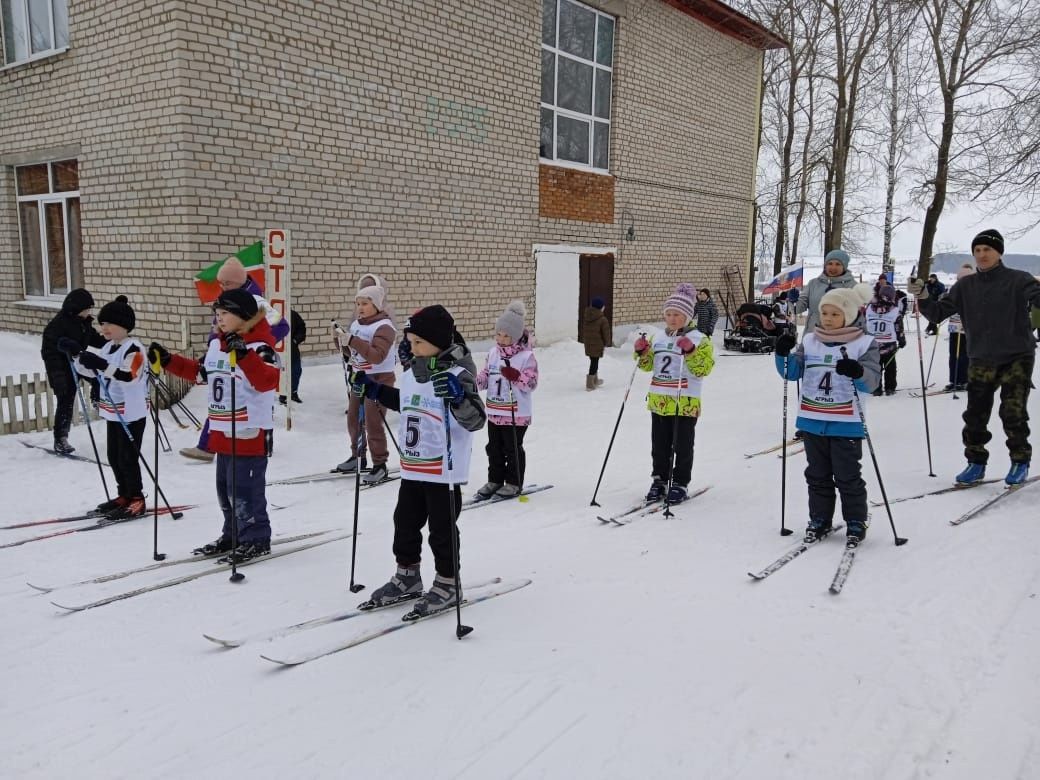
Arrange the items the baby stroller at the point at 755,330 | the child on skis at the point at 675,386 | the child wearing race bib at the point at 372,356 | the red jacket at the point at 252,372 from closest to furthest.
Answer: the red jacket at the point at 252,372, the child on skis at the point at 675,386, the child wearing race bib at the point at 372,356, the baby stroller at the point at 755,330

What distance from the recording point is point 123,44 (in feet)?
32.0

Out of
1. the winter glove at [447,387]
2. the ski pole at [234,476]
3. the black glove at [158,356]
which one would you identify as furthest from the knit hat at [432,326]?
the black glove at [158,356]

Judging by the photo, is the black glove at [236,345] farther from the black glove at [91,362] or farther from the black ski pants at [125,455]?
the black ski pants at [125,455]

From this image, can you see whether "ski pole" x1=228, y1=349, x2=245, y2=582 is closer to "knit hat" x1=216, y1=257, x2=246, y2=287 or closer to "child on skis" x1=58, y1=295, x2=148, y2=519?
"child on skis" x1=58, y1=295, x2=148, y2=519

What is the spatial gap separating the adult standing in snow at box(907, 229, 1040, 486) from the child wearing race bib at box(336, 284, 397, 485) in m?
4.71

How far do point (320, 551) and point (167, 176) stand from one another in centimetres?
648

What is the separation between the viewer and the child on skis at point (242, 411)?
4.65 meters

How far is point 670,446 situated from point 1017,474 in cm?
282

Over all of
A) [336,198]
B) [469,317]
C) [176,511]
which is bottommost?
[176,511]

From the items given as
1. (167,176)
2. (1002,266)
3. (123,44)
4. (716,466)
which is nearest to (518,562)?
(716,466)

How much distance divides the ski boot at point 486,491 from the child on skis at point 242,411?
198cm

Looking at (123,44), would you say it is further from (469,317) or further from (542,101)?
(542,101)

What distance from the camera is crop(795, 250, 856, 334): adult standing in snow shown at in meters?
8.31

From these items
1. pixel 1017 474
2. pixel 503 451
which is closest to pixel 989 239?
pixel 1017 474
